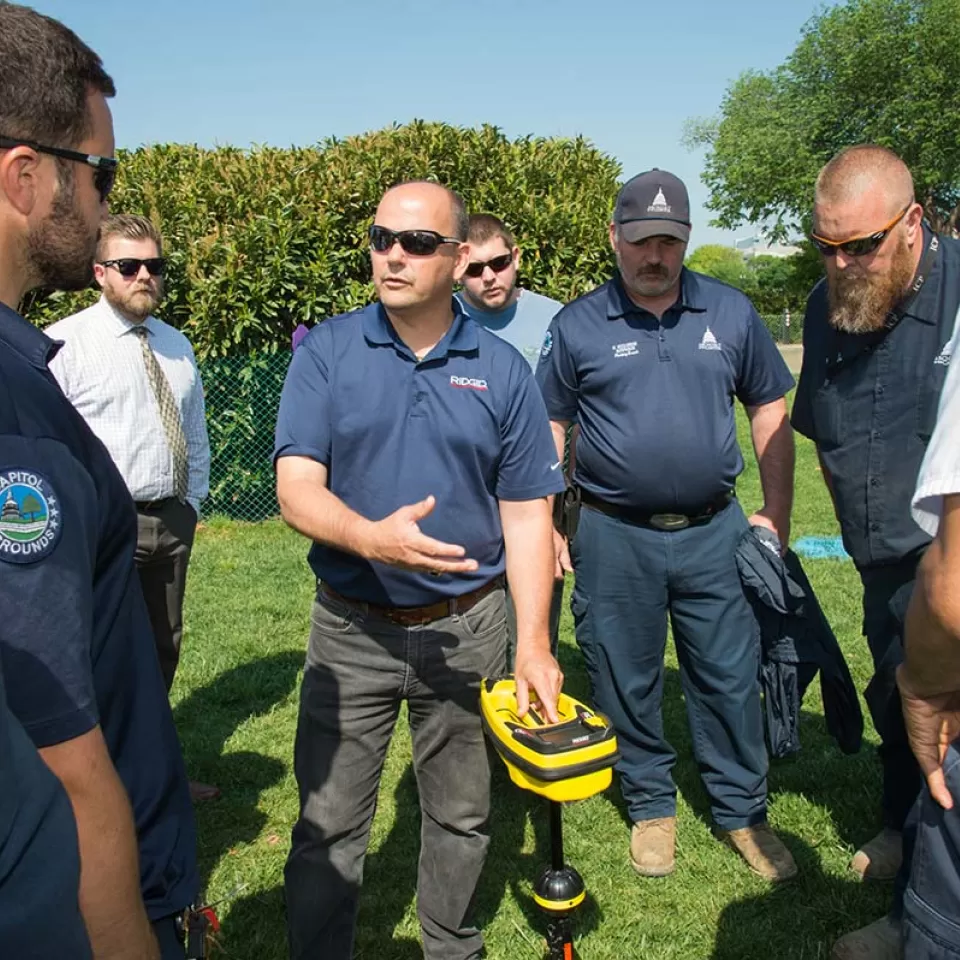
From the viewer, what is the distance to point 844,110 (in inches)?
2015

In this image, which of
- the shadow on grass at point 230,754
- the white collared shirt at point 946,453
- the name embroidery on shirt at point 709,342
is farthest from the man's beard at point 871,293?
the shadow on grass at point 230,754

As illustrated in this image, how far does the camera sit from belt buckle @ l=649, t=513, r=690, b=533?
3744 mm

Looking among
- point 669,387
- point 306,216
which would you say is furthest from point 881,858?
point 306,216

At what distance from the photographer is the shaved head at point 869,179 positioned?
3170 mm

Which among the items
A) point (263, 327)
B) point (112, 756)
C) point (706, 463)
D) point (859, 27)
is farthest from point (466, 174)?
point (859, 27)

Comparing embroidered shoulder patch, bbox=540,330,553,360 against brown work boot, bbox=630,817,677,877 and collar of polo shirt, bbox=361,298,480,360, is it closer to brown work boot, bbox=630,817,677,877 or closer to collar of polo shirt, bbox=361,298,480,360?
collar of polo shirt, bbox=361,298,480,360

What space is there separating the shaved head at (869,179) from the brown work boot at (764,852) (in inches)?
92.2

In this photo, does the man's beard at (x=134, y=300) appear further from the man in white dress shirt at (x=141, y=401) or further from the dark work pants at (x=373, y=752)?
the dark work pants at (x=373, y=752)

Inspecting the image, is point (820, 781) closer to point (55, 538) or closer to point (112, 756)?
point (112, 756)

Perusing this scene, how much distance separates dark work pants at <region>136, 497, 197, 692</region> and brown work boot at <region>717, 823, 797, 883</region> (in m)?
2.50

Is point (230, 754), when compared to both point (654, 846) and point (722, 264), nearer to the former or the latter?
point (654, 846)

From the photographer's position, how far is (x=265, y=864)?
3.80m

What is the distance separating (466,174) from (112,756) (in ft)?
28.1

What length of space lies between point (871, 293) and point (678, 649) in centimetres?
160
